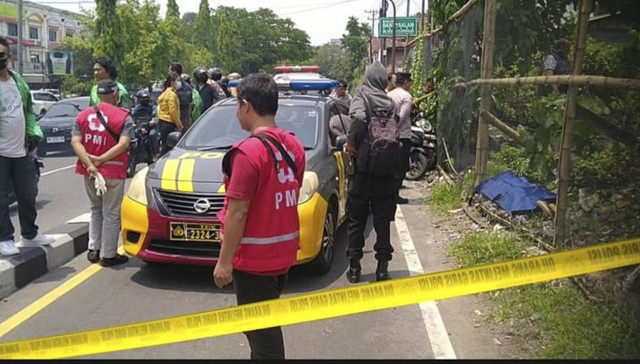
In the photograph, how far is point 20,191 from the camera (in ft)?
17.9

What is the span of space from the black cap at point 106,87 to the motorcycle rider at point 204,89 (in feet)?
→ 17.1

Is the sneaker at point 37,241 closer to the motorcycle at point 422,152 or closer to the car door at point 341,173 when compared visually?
the car door at point 341,173

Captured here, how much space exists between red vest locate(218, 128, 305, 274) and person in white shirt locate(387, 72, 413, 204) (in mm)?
2488

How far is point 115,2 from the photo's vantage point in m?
32.3

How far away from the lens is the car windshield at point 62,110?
15.5 meters

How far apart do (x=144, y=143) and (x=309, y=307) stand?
364 inches

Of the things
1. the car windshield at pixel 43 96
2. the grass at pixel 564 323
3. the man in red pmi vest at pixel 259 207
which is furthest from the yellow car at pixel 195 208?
the car windshield at pixel 43 96

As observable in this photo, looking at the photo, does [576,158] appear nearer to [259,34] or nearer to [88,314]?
[88,314]

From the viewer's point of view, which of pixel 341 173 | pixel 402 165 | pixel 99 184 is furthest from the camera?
pixel 341 173

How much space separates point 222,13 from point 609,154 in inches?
3010

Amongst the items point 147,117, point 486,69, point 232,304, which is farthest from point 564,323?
point 147,117

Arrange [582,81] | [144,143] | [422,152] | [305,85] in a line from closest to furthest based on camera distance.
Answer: [582,81] → [422,152] → [144,143] → [305,85]

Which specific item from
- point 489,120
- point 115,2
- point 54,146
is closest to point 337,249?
point 489,120

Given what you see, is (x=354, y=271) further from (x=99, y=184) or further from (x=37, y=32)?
(x=37, y=32)
